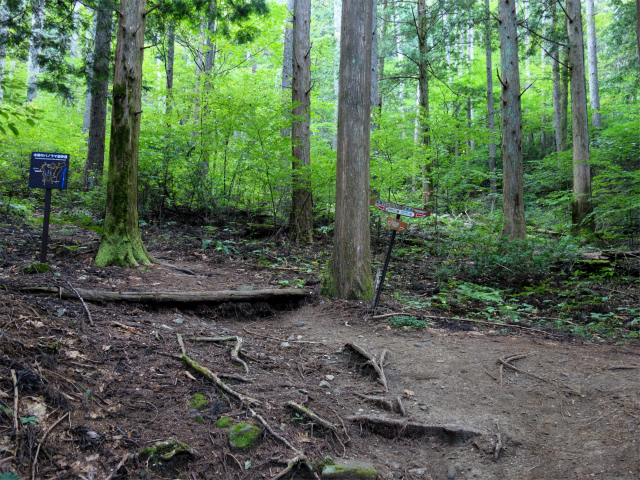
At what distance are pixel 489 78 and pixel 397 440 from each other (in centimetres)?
2245

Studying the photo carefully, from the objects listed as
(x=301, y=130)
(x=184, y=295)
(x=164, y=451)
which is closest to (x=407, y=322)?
(x=184, y=295)

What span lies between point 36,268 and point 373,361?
14.6ft

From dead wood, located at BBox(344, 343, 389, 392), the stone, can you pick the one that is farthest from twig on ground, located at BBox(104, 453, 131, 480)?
dead wood, located at BBox(344, 343, 389, 392)

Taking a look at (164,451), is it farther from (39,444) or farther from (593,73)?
(593,73)

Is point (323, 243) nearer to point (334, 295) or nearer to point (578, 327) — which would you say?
point (334, 295)

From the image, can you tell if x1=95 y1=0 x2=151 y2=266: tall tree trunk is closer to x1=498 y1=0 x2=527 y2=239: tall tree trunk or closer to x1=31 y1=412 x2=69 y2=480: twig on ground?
x1=31 y1=412 x2=69 y2=480: twig on ground

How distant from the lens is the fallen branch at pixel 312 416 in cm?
308

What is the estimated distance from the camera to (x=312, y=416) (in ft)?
10.2

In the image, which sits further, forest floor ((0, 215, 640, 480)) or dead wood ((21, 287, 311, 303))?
dead wood ((21, 287, 311, 303))

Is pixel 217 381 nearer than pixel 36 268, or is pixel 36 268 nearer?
pixel 217 381

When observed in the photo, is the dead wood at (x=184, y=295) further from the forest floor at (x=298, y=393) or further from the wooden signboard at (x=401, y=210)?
the wooden signboard at (x=401, y=210)

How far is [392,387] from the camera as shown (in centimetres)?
394

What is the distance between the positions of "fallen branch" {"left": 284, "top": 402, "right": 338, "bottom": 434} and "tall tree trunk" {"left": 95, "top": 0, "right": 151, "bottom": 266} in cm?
458

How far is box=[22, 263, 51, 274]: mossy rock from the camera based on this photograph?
5.22m
